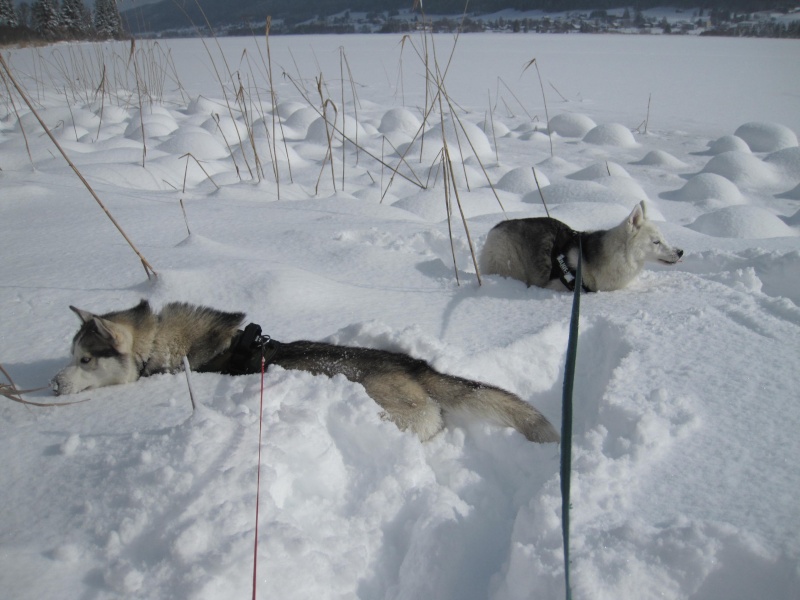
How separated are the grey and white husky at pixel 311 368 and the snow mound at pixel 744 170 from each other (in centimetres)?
663

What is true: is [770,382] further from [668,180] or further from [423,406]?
[668,180]

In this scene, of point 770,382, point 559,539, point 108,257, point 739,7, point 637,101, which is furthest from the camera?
point 739,7

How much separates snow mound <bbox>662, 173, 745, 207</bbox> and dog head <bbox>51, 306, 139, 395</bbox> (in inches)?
251

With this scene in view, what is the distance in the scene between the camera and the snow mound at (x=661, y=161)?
780cm

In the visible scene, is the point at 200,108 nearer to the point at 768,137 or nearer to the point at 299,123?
the point at 299,123

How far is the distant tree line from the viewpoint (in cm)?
778

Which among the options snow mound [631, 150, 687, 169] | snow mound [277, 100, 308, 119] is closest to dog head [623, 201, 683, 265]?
snow mound [631, 150, 687, 169]

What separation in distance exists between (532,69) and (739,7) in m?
29.8

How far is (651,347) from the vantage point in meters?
2.37

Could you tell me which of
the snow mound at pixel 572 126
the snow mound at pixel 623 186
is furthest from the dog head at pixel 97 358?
the snow mound at pixel 572 126

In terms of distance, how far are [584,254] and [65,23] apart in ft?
50.9

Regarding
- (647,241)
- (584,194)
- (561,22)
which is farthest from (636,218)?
(561,22)

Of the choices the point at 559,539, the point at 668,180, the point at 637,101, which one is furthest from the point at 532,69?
the point at 559,539

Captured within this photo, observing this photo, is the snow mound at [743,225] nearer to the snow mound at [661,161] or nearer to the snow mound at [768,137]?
the snow mound at [661,161]
